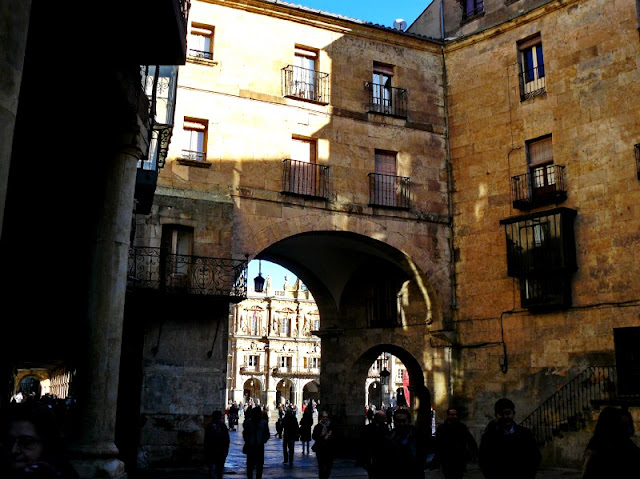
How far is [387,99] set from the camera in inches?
806

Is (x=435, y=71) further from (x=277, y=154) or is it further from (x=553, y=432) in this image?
(x=553, y=432)

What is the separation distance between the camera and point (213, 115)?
59.1 feet

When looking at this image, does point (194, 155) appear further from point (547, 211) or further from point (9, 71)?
point (9, 71)

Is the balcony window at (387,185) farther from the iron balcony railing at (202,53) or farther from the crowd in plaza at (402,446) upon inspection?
the crowd in plaza at (402,446)

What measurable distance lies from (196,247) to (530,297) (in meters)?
8.44

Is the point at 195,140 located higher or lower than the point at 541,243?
higher

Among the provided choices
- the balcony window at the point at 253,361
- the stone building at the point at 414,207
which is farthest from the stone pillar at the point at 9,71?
the balcony window at the point at 253,361

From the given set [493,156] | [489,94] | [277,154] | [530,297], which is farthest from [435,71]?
[530,297]

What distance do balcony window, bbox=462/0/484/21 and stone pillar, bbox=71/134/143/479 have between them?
14.7 meters

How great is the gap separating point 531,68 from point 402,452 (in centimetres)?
1557

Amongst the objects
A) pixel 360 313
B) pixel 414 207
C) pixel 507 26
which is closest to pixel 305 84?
pixel 414 207

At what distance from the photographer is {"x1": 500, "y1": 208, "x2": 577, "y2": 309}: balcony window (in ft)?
57.1

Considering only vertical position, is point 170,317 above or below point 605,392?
above

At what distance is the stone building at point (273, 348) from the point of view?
71312 millimetres
